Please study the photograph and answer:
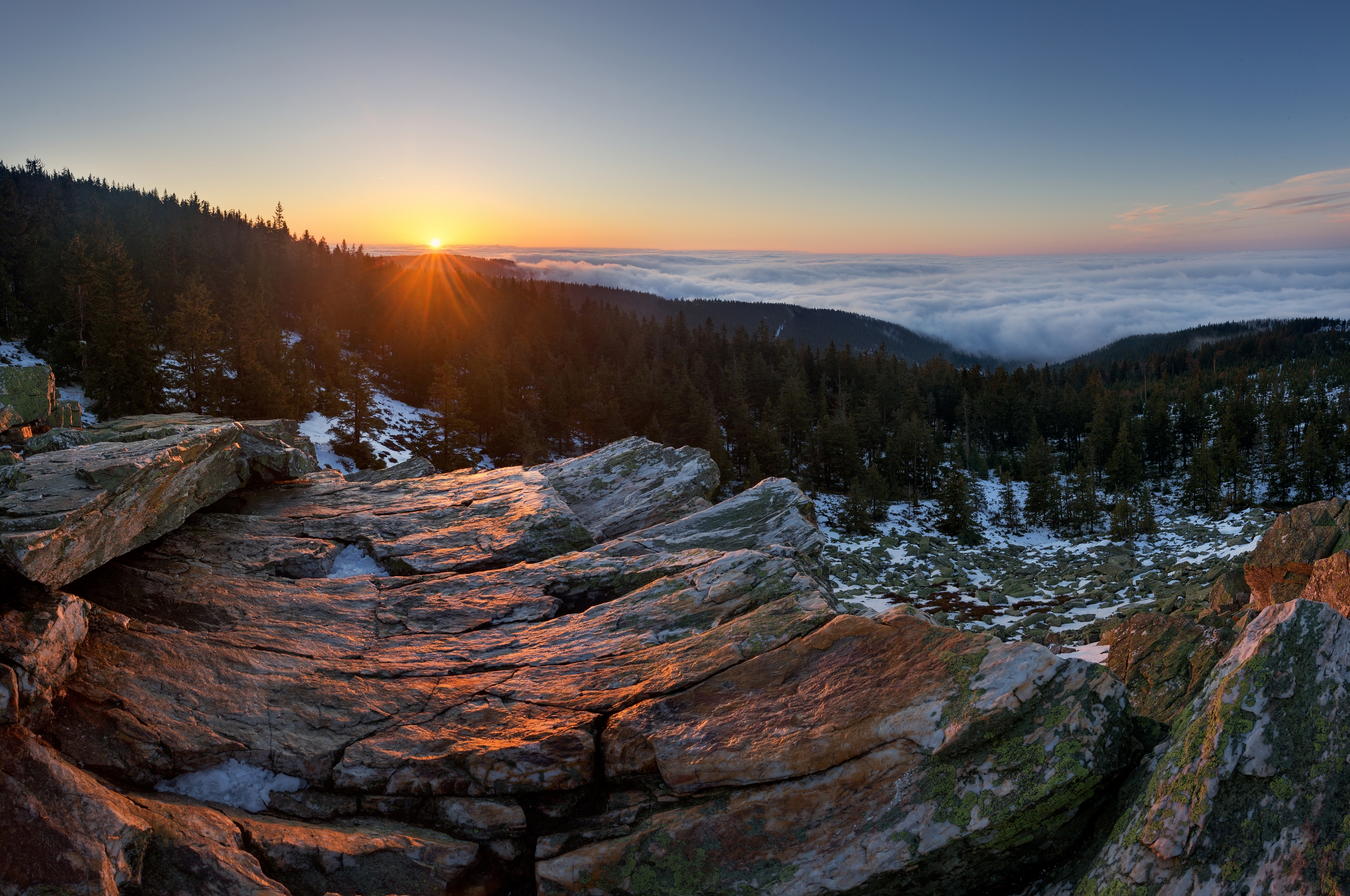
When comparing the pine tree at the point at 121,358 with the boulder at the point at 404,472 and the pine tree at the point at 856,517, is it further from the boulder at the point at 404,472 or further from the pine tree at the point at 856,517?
the pine tree at the point at 856,517

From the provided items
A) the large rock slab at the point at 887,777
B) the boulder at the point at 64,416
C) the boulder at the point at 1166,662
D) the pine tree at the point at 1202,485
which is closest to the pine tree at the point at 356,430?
the boulder at the point at 64,416

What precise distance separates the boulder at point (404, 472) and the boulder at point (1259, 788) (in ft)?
67.0

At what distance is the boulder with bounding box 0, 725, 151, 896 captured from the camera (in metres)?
5.46

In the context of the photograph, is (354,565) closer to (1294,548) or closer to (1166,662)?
(1166,662)

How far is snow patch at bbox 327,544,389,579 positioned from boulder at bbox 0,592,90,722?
409 centimetres

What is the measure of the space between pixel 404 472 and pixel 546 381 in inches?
2151

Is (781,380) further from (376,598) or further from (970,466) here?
(376,598)

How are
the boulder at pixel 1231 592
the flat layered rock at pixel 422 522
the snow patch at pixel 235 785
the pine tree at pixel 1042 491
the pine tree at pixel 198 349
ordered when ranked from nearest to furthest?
the snow patch at pixel 235 785 → the flat layered rock at pixel 422 522 → the boulder at pixel 1231 592 → the pine tree at pixel 198 349 → the pine tree at pixel 1042 491

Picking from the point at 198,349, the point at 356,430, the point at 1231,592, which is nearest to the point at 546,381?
the point at 356,430

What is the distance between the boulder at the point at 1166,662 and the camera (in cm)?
771

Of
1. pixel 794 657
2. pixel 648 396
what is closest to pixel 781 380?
pixel 648 396

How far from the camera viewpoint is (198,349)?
48594mm

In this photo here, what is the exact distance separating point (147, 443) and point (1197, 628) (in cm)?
1783

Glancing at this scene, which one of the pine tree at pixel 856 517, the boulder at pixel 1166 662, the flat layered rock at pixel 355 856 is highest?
the boulder at pixel 1166 662
